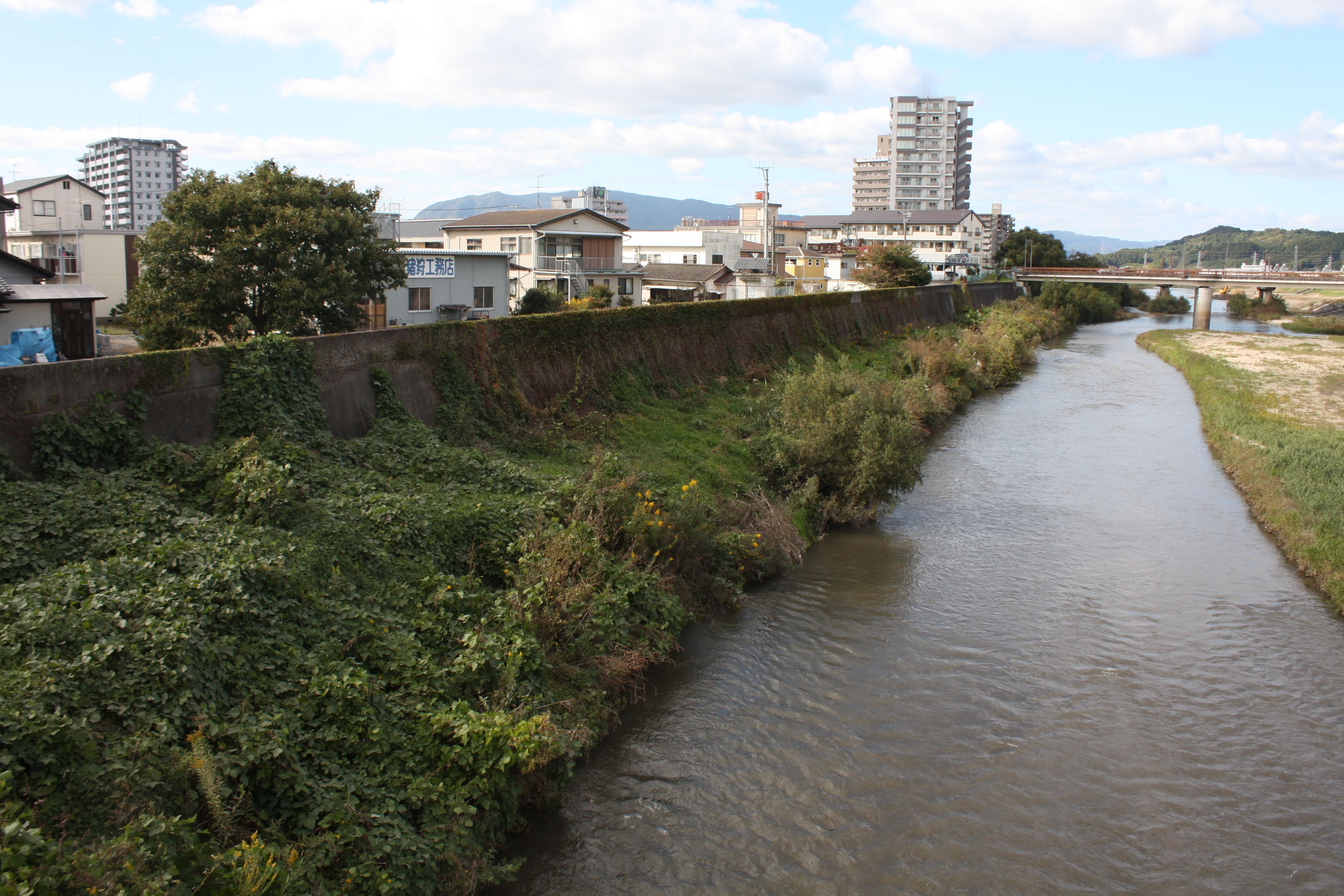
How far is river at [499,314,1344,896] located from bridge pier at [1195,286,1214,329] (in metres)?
54.6

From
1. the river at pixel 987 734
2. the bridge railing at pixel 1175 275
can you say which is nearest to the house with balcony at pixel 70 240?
the river at pixel 987 734

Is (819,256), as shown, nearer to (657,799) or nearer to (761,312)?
(761,312)

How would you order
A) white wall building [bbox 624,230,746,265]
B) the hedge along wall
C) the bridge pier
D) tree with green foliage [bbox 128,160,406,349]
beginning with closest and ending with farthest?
1. the hedge along wall
2. tree with green foliage [bbox 128,160,406,349]
3. the bridge pier
4. white wall building [bbox 624,230,746,265]

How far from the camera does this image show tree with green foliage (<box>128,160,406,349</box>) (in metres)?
20.0

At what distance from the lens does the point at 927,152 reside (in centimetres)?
12706

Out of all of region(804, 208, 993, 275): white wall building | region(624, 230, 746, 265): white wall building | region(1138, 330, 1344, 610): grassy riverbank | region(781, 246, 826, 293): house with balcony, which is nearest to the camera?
region(1138, 330, 1344, 610): grassy riverbank

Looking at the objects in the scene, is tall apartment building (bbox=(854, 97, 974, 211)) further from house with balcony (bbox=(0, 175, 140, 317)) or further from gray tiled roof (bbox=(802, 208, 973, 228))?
house with balcony (bbox=(0, 175, 140, 317))

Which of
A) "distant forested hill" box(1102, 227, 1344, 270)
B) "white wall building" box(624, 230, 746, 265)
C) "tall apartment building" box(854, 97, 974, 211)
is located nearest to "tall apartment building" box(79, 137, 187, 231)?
"white wall building" box(624, 230, 746, 265)

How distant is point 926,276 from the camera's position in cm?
6091

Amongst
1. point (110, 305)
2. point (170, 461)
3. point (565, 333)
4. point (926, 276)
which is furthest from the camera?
point (926, 276)

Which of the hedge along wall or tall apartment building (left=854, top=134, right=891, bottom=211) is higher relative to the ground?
tall apartment building (left=854, top=134, right=891, bottom=211)

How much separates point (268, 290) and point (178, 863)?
17.6 metres

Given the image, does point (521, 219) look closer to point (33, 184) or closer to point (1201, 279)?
point (33, 184)

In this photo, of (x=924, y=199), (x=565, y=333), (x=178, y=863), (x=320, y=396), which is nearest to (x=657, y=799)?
(x=178, y=863)
